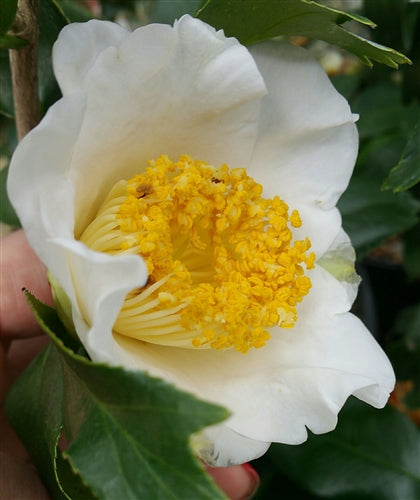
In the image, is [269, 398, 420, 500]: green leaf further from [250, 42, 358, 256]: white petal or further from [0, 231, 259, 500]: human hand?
[250, 42, 358, 256]: white petal

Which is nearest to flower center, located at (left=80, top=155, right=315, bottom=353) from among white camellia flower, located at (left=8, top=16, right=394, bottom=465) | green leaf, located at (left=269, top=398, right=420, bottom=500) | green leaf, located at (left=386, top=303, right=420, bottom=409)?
white camellia flower, located at (left=8, top=16, right=394, bottom=465)

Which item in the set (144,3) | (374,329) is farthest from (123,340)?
(374,329)

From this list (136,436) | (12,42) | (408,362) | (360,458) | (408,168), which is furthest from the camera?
(408,362)

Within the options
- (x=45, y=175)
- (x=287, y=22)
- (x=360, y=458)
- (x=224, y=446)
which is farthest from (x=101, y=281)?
(x=360, y=458)

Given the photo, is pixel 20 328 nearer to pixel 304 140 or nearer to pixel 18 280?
pixel 18 280

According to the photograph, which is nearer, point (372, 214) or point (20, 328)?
point (20, 328)

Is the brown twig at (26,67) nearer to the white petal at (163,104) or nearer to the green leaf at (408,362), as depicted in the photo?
the white petal at (163,104)

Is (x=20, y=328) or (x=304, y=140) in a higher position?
(x=304, y=140)
